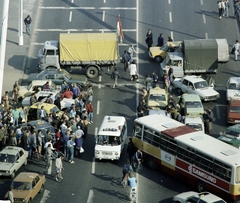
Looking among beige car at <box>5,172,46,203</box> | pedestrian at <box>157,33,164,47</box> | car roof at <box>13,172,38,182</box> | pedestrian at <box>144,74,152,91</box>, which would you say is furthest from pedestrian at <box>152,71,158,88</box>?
car roof at <box>13,172,38,182</box>

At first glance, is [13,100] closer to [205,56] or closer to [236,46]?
[205,56]

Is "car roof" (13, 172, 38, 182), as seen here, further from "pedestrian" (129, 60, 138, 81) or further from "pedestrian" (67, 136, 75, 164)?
"pedestrian" (129, 60, 138, 81)

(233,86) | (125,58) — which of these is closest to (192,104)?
(233,86)

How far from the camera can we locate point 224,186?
4066 centimetres

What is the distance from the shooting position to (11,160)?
43531 mm

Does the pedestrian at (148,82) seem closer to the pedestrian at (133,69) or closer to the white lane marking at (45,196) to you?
the pedestrian at (133,69)

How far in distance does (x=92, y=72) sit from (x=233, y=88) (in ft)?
34.5

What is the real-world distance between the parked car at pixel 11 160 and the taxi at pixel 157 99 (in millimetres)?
10331

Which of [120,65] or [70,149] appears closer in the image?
[70,149]

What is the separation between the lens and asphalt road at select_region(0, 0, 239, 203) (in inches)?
1676

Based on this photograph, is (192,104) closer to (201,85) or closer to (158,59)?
(201,85)

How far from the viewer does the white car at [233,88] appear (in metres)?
53.1

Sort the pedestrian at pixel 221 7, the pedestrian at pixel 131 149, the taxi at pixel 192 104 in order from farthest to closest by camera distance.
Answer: the pedestrian at pixel 221 7, the taxi at pixel 192 104, the pedestrian at pixel 131 149

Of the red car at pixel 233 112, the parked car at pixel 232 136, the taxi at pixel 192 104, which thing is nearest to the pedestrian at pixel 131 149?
the parked car at pixel 232 136
